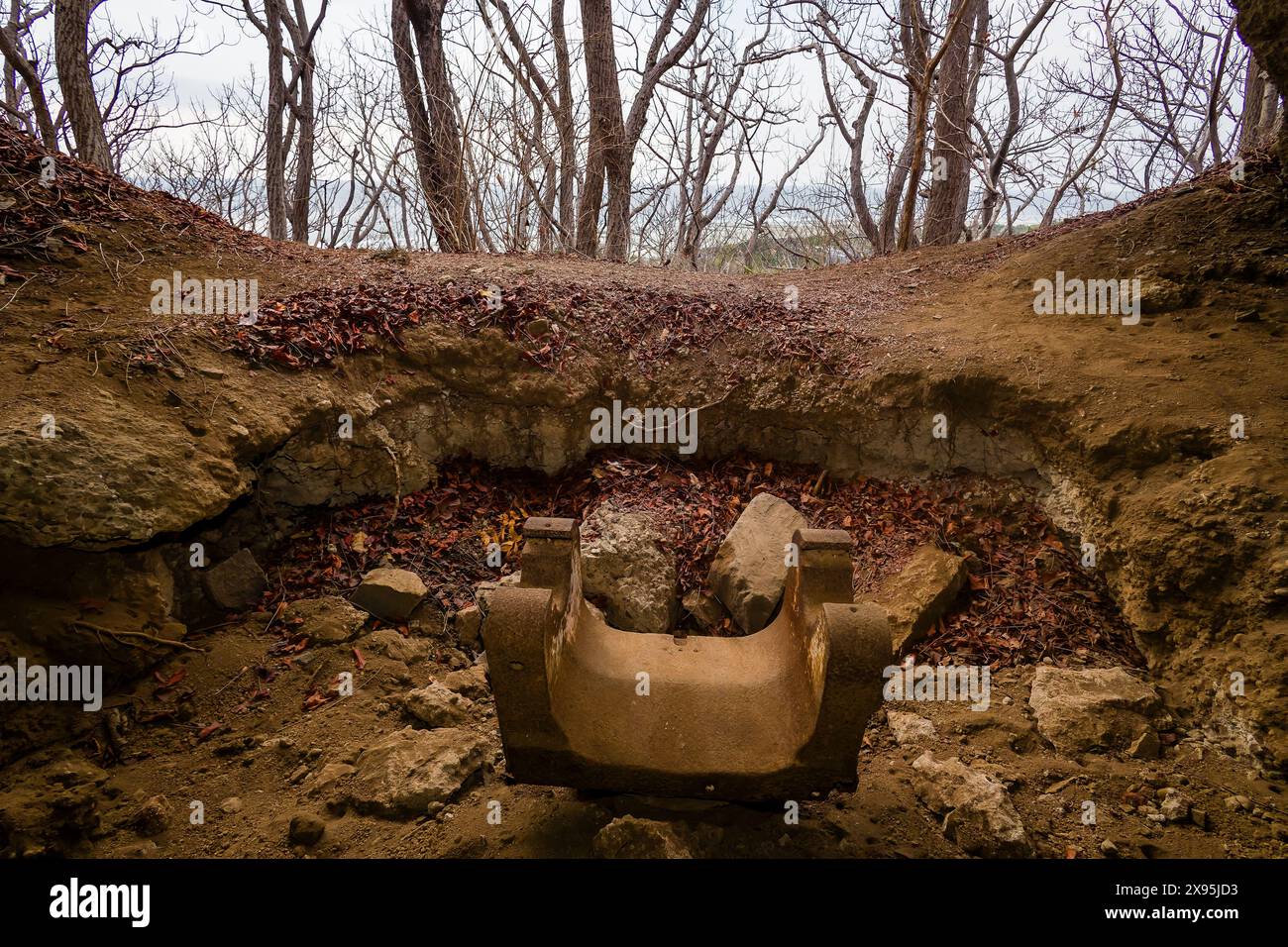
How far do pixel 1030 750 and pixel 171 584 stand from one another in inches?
167

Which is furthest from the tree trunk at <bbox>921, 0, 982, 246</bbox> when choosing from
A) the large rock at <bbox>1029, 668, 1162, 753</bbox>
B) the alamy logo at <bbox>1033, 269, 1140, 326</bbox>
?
the large rock at <bbox>1029, 668, 1162, 753</bbox>

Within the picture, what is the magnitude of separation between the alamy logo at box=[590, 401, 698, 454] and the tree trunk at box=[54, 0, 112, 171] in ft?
23.9

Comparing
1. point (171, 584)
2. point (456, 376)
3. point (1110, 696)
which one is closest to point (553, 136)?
point (456, 376)

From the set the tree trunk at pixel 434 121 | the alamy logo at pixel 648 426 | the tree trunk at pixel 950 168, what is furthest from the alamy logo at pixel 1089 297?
the tree trunk at pixel 434 121

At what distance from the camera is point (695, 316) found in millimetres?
4984

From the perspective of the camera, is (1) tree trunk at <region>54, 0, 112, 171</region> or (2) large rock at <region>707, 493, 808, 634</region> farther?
(1) tree trunk at <region>54, 0, 112, 171</region>

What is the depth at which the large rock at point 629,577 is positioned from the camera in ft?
11.5

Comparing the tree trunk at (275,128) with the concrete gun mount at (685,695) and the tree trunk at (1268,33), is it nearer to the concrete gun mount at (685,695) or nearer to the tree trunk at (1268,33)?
the concrete gun mount at (685,695)

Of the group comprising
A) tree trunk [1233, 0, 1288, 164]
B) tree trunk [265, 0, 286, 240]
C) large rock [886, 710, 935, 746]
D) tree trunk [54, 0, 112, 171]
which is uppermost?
tree trunk [265, 0, 286, 240]

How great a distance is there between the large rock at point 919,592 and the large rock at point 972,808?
877mm

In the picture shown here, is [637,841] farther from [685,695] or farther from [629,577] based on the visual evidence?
[629,577]

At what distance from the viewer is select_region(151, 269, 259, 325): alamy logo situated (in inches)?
149

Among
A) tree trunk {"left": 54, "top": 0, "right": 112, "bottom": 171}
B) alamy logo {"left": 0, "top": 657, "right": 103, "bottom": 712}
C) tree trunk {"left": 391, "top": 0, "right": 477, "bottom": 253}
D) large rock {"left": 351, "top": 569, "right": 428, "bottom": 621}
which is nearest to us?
alamy logo {"left": 0, "top": 657, "right": 103, "bottom": 712}

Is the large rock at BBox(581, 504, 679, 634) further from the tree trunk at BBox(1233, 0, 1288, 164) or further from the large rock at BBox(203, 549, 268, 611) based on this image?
the tree trunk at BBox(1233, 0, 1288, 164)
